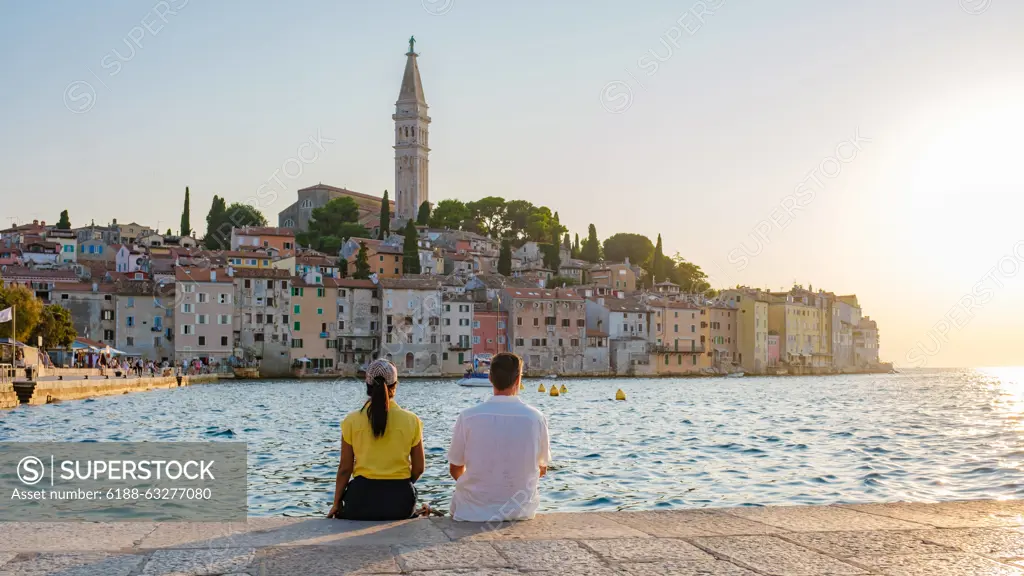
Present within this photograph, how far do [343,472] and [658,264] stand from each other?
4132 inches

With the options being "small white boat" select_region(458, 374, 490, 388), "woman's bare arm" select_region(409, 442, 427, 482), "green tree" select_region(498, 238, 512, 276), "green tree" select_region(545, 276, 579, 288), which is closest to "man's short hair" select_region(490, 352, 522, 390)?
"woman's bare arm" select_region(409, 442, 427, 482)

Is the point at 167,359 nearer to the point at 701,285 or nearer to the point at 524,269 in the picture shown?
the point at 524,269

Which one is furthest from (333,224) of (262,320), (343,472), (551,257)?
(343,472)

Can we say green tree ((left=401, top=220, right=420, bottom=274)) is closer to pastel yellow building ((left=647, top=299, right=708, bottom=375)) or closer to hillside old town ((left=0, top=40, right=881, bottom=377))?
hillside old town ((left=0, top=40, right=881, bottom=377))

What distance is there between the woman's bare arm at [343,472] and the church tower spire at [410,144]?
374 feet

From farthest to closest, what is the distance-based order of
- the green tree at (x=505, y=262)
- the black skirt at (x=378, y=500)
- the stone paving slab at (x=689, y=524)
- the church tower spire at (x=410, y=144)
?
1. the church tower spire at (x=410, y=144)
2. the green tree at (x=505, y=262)
3. the black skirt at (x=378, y=500)
4. the stone paving slab at (x=689, y=524)

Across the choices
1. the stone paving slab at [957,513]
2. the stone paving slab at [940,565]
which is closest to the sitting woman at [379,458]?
the stone paving slab at [940,565]

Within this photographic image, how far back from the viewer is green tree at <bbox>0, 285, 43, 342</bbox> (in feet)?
135

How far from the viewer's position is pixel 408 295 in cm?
7406

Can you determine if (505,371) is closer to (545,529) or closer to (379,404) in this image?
(379,404)

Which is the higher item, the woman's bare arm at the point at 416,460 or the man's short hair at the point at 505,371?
the man's short hair at the point at 505,371

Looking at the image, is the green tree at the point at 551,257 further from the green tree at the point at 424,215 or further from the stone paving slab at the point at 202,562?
the stone paving slab at the point at 202,562

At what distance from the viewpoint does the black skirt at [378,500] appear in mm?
5586

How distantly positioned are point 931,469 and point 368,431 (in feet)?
41.9
